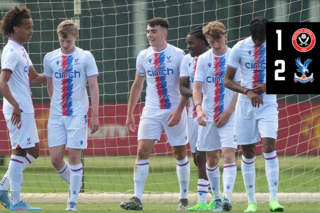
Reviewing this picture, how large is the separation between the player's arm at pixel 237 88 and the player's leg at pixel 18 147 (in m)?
1.95

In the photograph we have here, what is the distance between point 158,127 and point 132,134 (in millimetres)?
4973

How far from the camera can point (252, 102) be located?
480cm

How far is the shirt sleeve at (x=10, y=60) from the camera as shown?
511 centimetres

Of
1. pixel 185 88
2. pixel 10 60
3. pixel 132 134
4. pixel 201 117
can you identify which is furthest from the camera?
pixel 132 134

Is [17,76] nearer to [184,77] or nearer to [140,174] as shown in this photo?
[140,174]

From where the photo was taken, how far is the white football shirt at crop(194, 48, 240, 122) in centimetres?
525

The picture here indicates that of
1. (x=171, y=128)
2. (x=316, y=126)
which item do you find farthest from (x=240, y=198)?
(x=316, y=126)

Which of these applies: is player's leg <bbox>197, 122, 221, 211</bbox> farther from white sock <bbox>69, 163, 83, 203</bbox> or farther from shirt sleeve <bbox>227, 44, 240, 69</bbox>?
white sock <bbox>69, 163, 83, 203</bbox>

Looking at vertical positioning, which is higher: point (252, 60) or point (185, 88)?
point (252, 60)

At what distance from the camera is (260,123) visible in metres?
4.86

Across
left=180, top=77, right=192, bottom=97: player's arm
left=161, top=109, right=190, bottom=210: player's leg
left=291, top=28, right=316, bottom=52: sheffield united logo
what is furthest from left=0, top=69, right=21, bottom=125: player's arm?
left=291, top=28, right=316, bottom=52: sheffield united logo

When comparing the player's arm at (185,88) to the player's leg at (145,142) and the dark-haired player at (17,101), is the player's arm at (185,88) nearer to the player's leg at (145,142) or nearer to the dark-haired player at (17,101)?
the player's leg at (145,142)

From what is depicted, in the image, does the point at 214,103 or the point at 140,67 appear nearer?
the point at 214,103

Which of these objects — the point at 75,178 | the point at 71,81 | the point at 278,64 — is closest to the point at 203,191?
the point at 75,178
